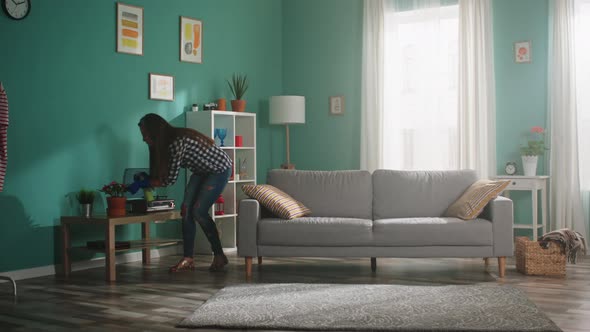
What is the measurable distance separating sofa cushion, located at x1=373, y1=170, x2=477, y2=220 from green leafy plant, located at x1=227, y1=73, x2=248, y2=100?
205 centimetres

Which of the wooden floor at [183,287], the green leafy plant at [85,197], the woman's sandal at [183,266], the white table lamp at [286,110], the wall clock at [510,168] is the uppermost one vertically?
the white table lamp at [286,110]

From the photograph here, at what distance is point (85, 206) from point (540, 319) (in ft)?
11.0

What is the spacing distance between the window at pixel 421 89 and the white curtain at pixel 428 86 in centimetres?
1

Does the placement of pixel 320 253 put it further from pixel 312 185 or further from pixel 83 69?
pixel 83 69

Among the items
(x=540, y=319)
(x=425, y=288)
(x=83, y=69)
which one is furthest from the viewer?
(x=83, y=69)

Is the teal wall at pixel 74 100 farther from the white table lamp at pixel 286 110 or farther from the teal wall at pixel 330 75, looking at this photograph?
the teal wall at pixel 330 75

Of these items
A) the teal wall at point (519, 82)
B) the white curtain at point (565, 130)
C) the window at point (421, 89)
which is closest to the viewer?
the white curtain at point (565, 130)

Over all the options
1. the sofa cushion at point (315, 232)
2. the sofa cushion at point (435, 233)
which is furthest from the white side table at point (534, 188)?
the sofa cushion at point (315, 232)

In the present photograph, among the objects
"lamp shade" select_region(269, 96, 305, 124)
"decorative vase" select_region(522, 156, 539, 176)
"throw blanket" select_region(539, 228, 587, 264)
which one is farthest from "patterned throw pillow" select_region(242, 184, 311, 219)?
"decorative vase" select_region(522, 156, 539, 176)

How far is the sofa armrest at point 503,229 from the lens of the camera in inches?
188

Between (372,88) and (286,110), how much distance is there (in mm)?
970

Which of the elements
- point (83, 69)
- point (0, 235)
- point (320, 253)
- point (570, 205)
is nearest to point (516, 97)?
point (570, 205)

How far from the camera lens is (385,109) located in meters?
7.15

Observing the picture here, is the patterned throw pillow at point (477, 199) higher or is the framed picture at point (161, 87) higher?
the framed picture at point (161, 87)
